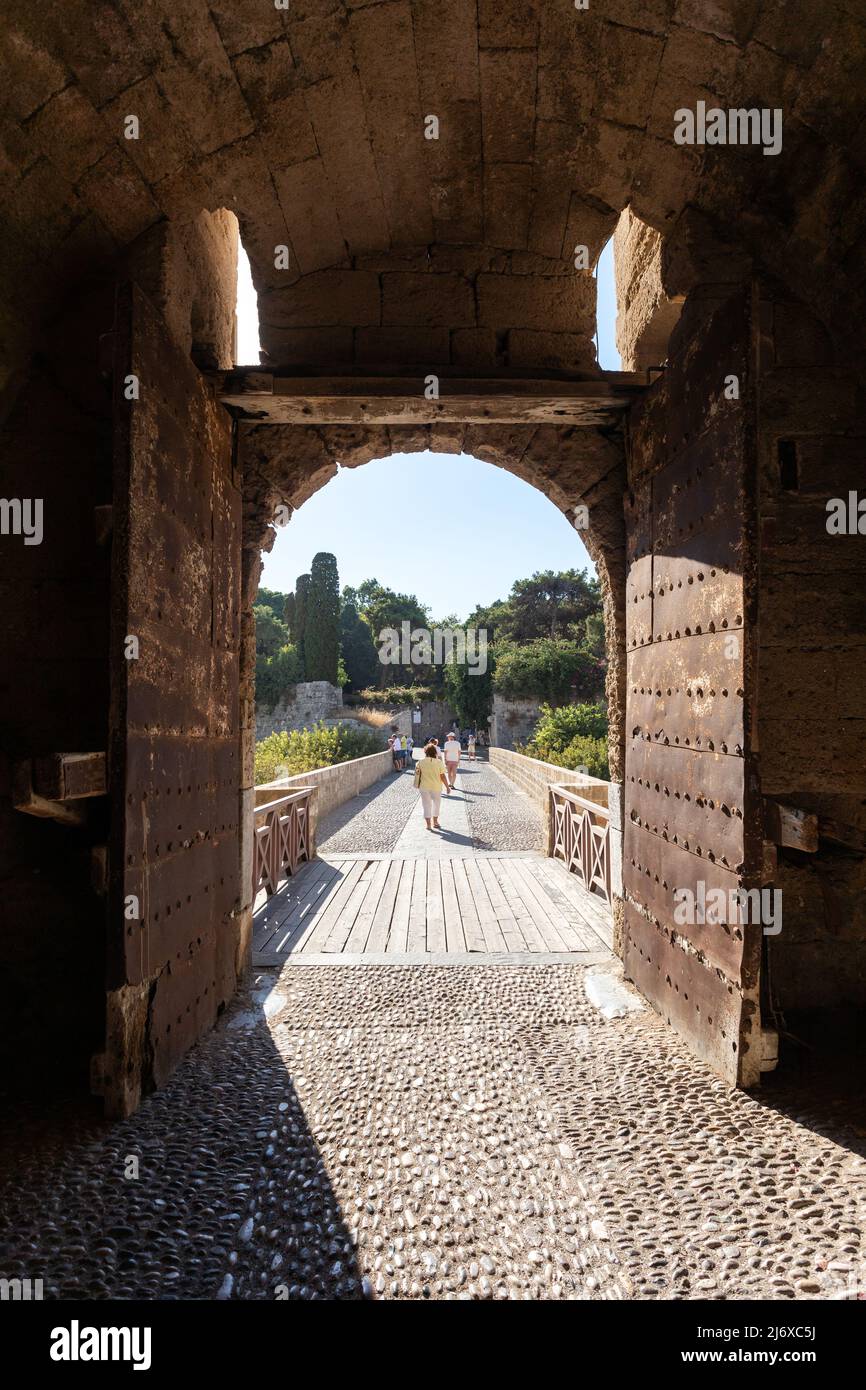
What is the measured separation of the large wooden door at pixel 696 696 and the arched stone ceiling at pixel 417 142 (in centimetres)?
91

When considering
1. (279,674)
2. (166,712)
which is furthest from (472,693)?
(166,712)

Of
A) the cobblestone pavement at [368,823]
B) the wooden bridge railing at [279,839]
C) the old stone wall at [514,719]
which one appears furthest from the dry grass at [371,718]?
the wooden bridge railing at [279,839]

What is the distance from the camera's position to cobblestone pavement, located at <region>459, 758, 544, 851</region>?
9977 millimetres

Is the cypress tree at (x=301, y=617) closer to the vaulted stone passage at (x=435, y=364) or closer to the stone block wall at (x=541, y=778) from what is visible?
the stone block wall at (x=541, y=778)

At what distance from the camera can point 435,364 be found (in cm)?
404

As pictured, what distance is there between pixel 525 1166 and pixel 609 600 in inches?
136

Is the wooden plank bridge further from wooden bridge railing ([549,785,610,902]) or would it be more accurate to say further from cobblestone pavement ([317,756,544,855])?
cobblestone pavement ([317,756,544,855])

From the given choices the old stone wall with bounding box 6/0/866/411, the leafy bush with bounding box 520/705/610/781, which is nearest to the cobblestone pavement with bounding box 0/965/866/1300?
the old stone wall with bounding box 6/0/866/411

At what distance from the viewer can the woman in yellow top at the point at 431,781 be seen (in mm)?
10484

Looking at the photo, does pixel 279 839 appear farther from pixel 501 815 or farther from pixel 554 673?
pixel 554 673

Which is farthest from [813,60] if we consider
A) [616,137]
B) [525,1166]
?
[525,1166]

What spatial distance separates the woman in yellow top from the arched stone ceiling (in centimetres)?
720

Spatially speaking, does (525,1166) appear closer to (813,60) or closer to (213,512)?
(213,512)

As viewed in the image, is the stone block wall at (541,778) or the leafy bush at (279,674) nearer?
the stone block wall at (541,778)
